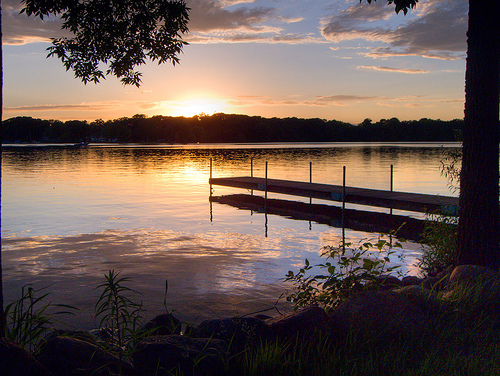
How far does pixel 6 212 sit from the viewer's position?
64.4 feet

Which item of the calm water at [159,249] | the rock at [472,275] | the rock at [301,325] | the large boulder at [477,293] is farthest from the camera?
the calm water at [159,249]

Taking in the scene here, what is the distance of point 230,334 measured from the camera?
16.5 ft

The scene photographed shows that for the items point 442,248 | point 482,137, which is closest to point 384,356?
point 482,137

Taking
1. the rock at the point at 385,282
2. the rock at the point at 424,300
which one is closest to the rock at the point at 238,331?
the rock at the point at 424,300

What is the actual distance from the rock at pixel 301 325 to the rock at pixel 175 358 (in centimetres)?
110

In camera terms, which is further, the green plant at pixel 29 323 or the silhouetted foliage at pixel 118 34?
the silhouetted foliage at pixel 118 34

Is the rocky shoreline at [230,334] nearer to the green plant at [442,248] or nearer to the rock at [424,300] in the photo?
the rock at [424,300]

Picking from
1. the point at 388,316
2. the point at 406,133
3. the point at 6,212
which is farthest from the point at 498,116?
the point at 406,133

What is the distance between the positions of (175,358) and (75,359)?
850 mm

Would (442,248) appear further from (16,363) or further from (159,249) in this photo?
(16,363)

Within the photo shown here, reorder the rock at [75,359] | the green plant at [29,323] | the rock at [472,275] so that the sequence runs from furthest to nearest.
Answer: the rock at [472,275] → the green plant at [29,323] → the rock at [75,359]

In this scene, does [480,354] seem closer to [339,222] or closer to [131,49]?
[131,49]

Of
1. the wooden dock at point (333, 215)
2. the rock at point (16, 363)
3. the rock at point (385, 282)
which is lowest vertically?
the wooden dock at point (333, 215)

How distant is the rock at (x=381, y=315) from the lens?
5188mm
